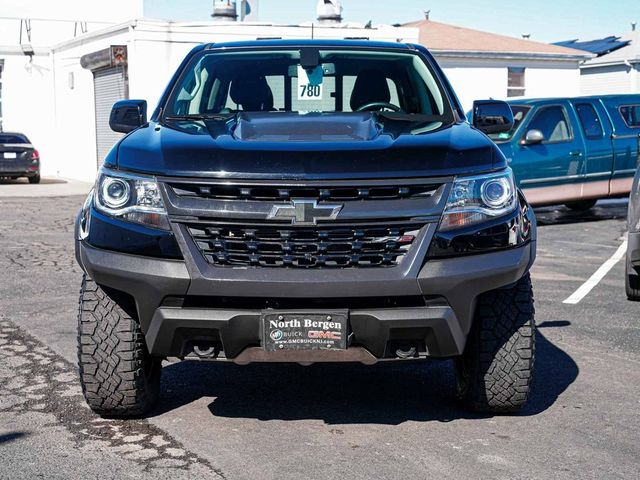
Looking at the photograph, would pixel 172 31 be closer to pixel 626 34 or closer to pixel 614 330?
pixel 614 330

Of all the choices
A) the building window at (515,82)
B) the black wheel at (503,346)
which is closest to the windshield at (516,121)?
the black wheel at (503,346)

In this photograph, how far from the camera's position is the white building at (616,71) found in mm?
39031

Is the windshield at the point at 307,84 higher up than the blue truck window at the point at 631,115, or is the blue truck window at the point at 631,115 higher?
the windshield at the point at 307,84

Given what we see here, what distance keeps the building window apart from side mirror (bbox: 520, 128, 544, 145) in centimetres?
1916

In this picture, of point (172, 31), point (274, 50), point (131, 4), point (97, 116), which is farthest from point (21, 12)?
point (274, 50)

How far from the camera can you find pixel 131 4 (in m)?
37.3

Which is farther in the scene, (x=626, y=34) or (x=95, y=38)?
(x=626, y=34)

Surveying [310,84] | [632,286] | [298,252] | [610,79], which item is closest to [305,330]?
[298,252]

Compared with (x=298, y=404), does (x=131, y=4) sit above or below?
above

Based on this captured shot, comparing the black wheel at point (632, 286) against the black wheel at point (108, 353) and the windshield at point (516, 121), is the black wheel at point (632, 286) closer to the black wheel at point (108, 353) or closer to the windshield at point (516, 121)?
the black wheel at point (108, 353)

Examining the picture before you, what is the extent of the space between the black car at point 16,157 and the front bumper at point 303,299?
23798 millimetres

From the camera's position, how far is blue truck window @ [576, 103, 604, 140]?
16.0 m

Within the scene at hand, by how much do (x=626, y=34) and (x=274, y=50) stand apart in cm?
3925

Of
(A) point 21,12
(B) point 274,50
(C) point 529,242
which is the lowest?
(C) point 529,242
